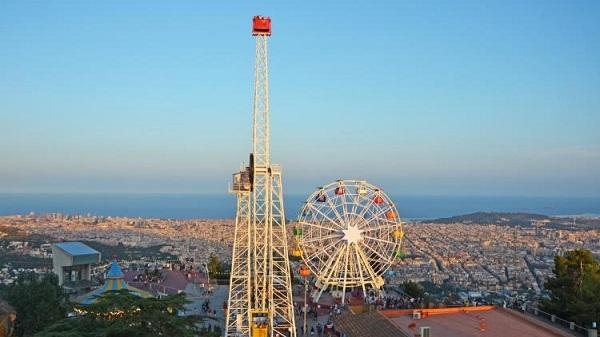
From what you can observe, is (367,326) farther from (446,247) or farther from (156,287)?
(446,247)

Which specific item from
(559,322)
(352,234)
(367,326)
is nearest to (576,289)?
(559,322)

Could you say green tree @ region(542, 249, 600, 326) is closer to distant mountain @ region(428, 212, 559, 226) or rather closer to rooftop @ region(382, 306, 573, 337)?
rooftop @ region(382, 306, 573, 337)

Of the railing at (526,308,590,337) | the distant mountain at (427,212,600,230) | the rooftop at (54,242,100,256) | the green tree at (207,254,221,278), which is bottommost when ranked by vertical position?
the railing at (526,308,590,337)

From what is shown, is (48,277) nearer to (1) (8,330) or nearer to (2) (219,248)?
(1) (8,330)

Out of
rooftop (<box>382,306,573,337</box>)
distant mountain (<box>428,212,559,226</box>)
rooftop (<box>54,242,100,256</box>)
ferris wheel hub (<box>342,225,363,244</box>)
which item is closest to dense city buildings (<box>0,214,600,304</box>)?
distant mountain (<box>428,212,559,226</box>)

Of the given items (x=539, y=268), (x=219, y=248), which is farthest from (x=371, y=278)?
(x=219, y=248)
